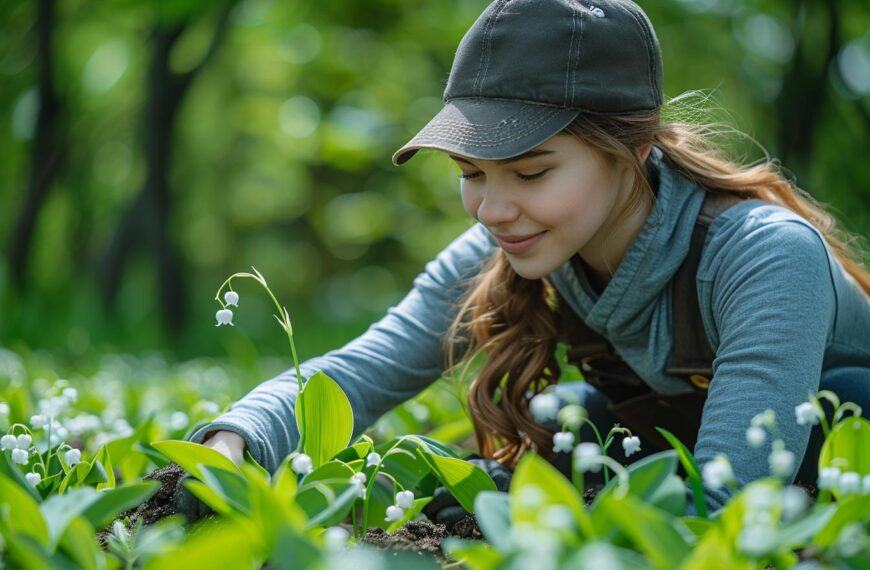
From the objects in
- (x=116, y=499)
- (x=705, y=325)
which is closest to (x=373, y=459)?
(x=116, y=499)

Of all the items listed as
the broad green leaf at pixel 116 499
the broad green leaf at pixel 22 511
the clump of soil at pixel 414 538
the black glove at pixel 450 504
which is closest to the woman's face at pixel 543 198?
the black glove at pixel 450 504

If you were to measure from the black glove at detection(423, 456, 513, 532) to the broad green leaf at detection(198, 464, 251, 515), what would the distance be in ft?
1.95

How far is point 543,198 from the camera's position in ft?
6.49

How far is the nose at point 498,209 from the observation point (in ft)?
6.49

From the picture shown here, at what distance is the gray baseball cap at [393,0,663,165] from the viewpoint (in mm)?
1936

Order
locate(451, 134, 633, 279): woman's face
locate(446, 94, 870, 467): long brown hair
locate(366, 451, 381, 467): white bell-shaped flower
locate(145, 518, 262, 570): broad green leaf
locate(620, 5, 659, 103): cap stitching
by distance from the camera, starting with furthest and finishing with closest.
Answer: locate(446, 94, 870, 467): long brown hair → locate(620, 5, 659, 103): cap stitching → locate(451, 134, 633, 279): woman's face → locate(366, 451, 381, 467): white bell-shaped flower → locate(145, 518, 262, 570): broad green leaf

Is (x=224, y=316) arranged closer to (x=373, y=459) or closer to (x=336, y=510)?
(x=373, y=459)

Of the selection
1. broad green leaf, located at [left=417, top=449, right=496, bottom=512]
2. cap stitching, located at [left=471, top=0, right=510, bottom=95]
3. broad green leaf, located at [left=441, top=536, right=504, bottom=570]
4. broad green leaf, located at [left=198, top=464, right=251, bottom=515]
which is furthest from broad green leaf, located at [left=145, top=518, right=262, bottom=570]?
cap stitching, located at [left=471, top=0, right=510, bottom=95]

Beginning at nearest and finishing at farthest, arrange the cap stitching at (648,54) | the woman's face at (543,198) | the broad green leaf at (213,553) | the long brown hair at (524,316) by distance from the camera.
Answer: the broad green leaf at (213,553), the woman's face at (543,198), the cap stitching at (648,54), the long brown hair at (524,316)

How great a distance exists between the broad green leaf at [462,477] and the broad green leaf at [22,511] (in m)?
0.66

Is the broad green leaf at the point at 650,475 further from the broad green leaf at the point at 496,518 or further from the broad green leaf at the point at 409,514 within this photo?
the broad green leaf at the point at 409,514

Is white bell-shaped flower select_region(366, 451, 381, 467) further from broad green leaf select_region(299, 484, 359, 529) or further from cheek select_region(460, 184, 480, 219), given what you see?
cheek select_region(460, 184, 480, 219)

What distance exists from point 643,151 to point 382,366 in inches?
33.5

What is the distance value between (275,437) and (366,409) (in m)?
0.43
